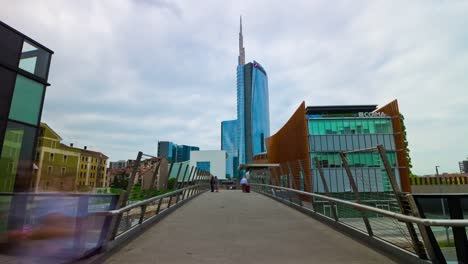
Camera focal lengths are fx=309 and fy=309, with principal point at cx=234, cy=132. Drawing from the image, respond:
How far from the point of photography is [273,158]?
5666 centimetres

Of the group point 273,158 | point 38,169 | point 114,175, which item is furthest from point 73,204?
point 273,158

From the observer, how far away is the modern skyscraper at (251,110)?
461 ft

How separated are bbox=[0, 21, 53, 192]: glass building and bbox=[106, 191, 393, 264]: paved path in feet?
12.9

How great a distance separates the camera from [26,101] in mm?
8992

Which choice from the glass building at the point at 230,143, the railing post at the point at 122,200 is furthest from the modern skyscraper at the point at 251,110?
the railing post at the point at 122,200

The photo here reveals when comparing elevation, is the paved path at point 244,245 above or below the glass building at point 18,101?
below

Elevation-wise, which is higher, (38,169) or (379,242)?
(38,169)

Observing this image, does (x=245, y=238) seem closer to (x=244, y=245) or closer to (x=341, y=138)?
(x=244, y=245)

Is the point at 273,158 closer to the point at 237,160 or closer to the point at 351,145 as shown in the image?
the point at 351,145

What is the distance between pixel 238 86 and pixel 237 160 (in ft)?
121

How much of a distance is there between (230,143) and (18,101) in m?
156

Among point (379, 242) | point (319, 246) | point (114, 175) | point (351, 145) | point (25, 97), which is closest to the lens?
point (379, 242)

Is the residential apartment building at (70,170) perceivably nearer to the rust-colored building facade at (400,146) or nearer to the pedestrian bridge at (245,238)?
the pedestrian bridge at (245,238)

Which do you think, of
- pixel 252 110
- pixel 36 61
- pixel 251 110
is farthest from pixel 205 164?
pixel 36 61
